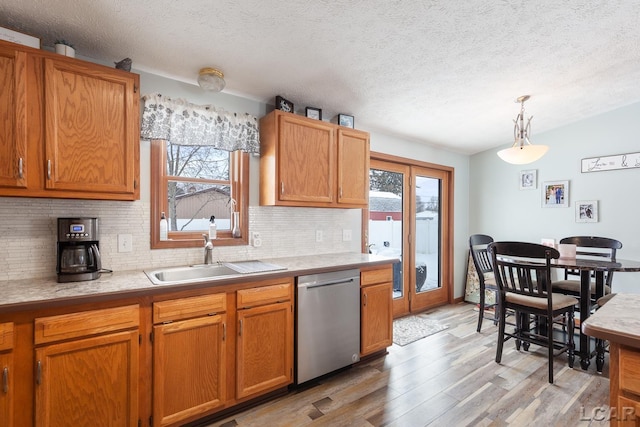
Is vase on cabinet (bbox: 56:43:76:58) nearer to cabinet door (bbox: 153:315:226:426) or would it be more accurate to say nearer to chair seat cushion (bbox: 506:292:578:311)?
cabinet door (bbox: 153:315:226:426)

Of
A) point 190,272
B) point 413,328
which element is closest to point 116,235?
point 190,272

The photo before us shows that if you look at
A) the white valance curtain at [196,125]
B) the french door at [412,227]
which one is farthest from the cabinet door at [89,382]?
the french door at [412,227]

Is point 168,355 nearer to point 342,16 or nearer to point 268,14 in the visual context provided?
point 268,14

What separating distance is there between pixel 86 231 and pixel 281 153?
1.39 meters

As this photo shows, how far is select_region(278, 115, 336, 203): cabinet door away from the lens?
2.57 meters

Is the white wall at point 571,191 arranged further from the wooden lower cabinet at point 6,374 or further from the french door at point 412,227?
the wooden lower cabinet at point 6,374

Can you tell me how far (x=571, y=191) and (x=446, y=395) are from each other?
3190mm

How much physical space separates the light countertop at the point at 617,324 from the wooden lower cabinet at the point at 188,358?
1769mm

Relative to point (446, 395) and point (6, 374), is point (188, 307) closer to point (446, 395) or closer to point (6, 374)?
point (6, 374)

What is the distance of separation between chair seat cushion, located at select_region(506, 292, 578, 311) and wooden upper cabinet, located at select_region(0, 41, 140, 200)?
10.0ft

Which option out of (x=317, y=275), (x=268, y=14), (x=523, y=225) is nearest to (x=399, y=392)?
(x=317, y=275)

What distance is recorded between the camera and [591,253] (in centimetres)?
344

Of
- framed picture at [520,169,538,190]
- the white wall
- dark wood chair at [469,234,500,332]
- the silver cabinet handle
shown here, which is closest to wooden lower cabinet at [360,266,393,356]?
dark wood chair at [469,234,500,332]

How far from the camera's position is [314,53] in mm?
2180
